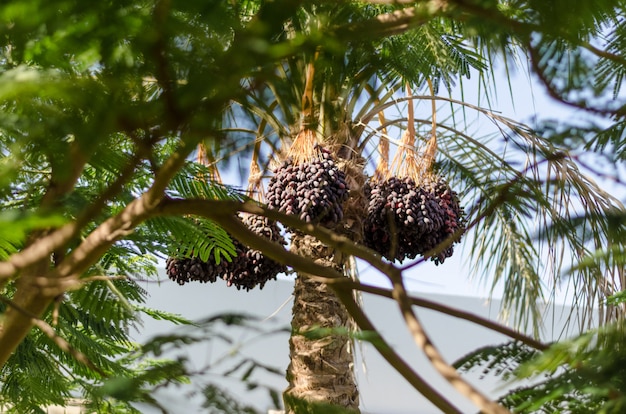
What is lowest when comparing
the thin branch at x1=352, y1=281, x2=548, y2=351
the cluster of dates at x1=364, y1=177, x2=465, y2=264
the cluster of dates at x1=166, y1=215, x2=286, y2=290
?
the thin branch at x1=352, y1=281, x2=548, y2=351

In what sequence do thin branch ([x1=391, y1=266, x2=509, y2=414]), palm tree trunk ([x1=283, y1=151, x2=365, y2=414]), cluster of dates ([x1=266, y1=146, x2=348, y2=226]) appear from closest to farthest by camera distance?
thin branch ([x1=391, y1=266, x2=509, y2=414]) → cluster of dates ([x1=266, y1=146, x2=348, y2=226]) → palm tree trunk ([x1=283, y1=151, x2=365, y2=414])

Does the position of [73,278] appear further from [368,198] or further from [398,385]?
[398,385]

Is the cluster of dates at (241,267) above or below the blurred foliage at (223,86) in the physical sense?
above

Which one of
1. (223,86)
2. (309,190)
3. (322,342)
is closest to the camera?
(223,86)

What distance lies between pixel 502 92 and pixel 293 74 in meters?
1.24

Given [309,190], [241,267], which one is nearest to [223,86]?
[309,190]

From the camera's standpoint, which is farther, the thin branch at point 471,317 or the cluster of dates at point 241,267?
the cluster of dates at point 241,267

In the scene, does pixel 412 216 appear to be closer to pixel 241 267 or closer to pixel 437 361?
pixel 241 267

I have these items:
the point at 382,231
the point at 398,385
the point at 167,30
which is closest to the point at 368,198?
the point at 382,231

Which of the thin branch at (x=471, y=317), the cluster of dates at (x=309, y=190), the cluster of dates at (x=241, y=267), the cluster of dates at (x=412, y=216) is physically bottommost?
the thin branch at (x=471, y=317)

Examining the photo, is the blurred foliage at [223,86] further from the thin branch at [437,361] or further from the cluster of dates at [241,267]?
the cluster of dates at [241,267]

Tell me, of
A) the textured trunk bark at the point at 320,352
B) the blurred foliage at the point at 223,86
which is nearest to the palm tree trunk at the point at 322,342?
the textured trunk bark at the point at 320,352

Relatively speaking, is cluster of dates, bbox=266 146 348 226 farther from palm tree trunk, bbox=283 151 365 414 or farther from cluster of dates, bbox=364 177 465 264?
palm tree trunk, bbox=283 151 365 414

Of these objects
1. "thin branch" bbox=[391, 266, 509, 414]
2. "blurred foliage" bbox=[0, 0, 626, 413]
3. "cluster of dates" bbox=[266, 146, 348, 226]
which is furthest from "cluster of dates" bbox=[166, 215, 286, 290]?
"thin branch" bbox=[391, 266, 509, 414]
